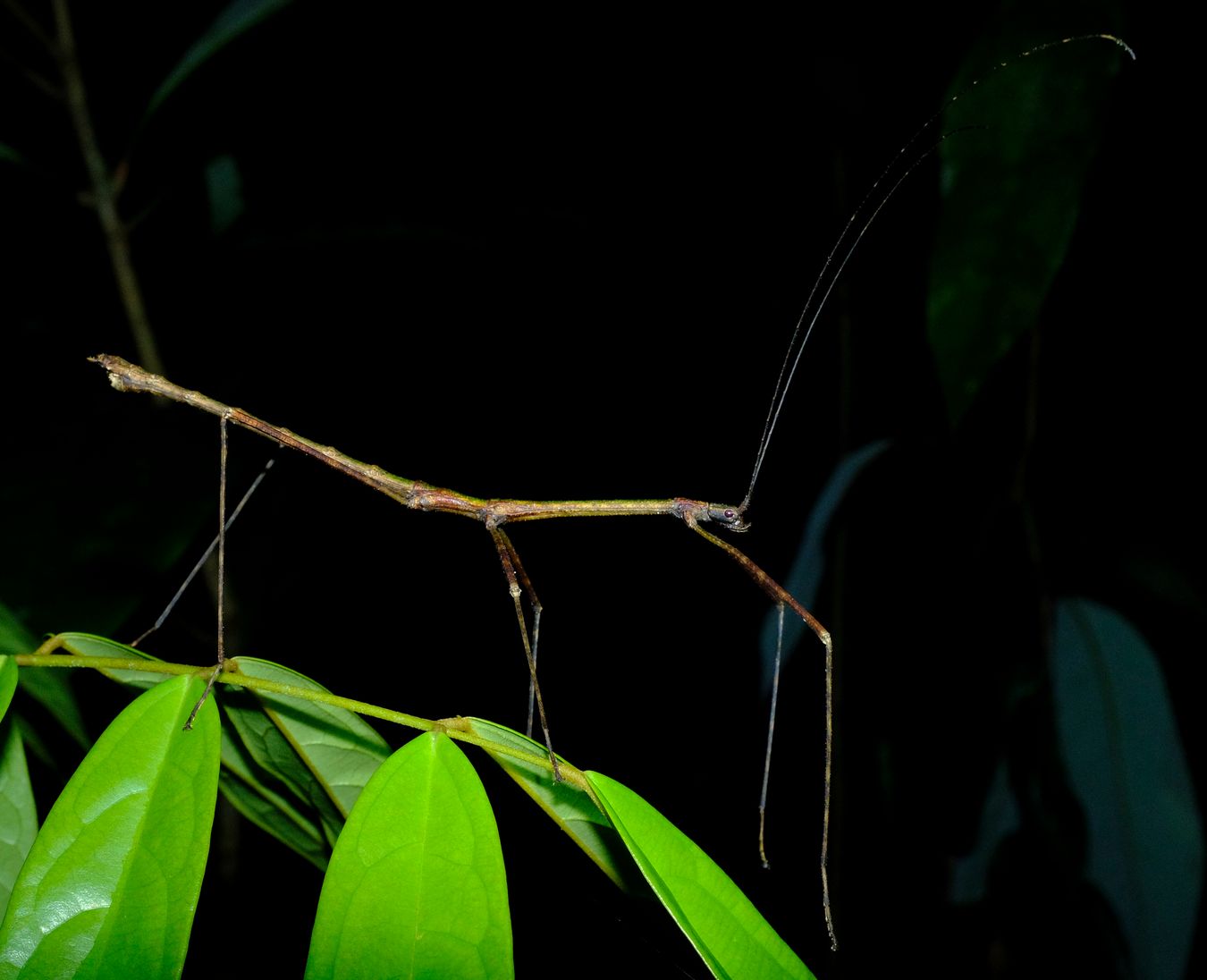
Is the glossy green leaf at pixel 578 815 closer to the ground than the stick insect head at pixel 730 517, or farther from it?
closer to the ground

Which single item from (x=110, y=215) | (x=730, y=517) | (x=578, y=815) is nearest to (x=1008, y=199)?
(x=730, y=517)

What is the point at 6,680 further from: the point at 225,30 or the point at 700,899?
the point at 225,30

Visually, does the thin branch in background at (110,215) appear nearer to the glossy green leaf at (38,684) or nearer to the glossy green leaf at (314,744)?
the glossy green leaf at (38,684)

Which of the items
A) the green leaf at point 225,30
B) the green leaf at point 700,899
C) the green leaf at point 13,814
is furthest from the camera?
the green leaf at point 225,30

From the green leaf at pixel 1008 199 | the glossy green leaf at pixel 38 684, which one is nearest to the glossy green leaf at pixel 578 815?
the glossy green leaf at pixel 38 684

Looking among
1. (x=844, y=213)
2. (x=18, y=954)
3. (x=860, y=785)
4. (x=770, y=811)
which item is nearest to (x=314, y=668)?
(x=770, y=811)

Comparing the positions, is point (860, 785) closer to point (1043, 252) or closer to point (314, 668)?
point (314, 668)
